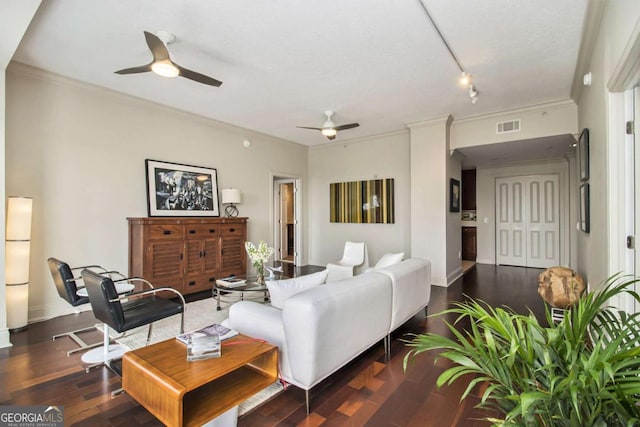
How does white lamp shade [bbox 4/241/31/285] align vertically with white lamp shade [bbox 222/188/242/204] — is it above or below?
below

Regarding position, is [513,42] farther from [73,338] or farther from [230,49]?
[73,338]

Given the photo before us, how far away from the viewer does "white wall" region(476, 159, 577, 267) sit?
6.64 metres

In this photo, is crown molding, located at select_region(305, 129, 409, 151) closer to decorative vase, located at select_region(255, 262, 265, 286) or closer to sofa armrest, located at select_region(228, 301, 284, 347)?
decorative vase, located at select_region(255, 262, 265, 286)

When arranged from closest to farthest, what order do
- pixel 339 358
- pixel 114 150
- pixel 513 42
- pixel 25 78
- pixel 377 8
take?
pixel 339 358
pixel 377 8
pixel 513 42
pixel 25 78
pixel 114 150

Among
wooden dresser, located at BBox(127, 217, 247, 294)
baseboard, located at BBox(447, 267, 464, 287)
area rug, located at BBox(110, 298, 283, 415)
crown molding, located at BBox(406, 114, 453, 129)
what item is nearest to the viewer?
area rug, located at BBox(110, 298, 283, 415)

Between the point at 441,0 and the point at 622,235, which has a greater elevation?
the point at 441,0

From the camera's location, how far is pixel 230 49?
315 centimetres

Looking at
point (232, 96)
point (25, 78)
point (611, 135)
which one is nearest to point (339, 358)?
point (611, 135)

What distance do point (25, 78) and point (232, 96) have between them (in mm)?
2292

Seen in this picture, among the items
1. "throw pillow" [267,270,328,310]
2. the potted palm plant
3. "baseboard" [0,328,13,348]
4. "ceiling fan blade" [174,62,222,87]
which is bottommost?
"baseboard" [0,328,13,348]

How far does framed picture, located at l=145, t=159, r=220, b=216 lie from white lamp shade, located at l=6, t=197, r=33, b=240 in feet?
4.81

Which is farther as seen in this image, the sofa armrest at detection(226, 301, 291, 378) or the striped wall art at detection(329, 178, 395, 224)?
the striped wall art at detection(329, 178, 395, 224)

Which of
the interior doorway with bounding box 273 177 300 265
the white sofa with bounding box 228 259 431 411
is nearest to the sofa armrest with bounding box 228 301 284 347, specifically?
the white sofa with bounding box 228 259 431 411

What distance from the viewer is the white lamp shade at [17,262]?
3.19 meters
